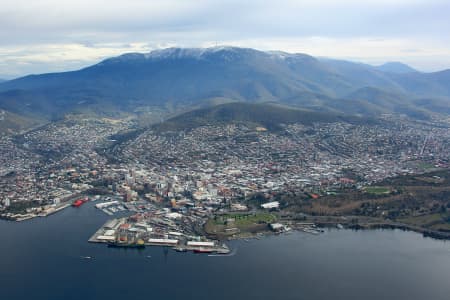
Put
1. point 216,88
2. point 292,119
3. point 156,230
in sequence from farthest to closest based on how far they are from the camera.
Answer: point 216,88
point 292,119
point 156,230

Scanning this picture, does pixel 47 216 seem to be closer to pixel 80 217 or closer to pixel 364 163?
pixel 80 217

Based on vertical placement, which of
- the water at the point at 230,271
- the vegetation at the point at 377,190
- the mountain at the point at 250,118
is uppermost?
the mountain at the point at 250,118

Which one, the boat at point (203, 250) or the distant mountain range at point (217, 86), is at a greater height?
the distant mountain range at point (217, 86)

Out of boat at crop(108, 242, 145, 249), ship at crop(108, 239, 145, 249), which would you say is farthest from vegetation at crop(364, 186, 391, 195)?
boat at crop(108, 242, 145, 249)

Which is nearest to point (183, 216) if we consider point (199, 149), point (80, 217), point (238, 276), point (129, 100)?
point (80, 217)

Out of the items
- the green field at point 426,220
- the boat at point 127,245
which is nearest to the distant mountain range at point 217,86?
the green field at point 426,220

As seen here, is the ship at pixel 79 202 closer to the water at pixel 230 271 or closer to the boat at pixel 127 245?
the water at pixel 230 271
